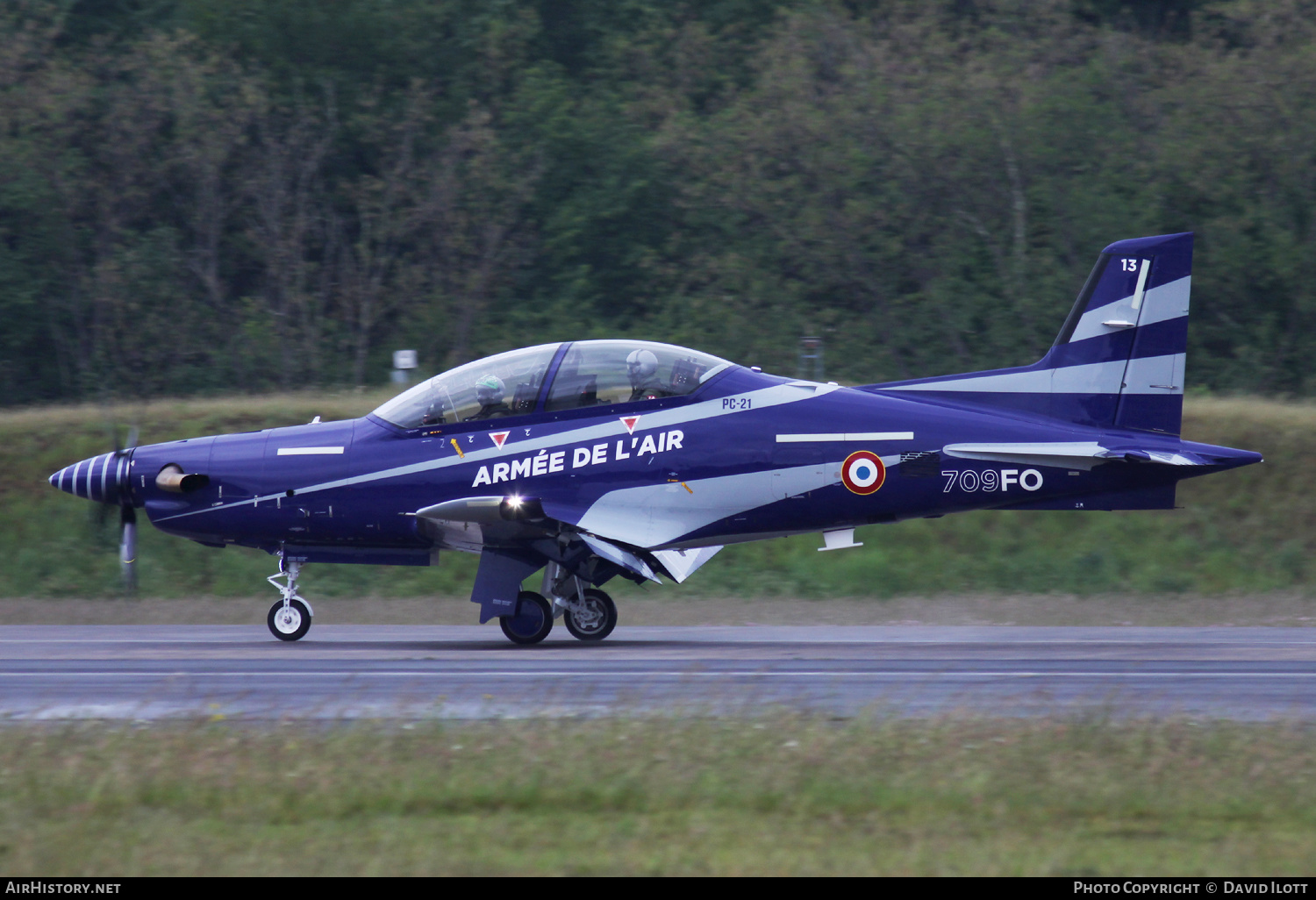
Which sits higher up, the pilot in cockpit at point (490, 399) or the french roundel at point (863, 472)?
the pilot in cockpit at point (490, 399)

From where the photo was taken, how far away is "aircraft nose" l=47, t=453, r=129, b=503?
12.8 metres

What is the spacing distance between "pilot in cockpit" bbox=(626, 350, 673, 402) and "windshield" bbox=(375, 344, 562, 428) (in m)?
0.75

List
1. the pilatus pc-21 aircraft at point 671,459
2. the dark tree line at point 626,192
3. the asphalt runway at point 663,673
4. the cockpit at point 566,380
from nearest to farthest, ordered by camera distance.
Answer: the asphalt runway at point 663,673 < the pilatus pc-21 aircraft at point 671,459 < the cockpit at point 566,380 < the dark tree line at point 626,192

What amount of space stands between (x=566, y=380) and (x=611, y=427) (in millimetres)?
619

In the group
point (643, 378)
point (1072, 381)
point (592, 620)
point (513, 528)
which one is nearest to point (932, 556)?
point (1072, 381)

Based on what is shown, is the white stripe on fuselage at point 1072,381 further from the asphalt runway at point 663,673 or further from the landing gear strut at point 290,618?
the landing gear strut at point 290,618

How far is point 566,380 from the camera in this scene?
12.3 meters

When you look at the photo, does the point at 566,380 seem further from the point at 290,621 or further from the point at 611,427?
the point at 290,621

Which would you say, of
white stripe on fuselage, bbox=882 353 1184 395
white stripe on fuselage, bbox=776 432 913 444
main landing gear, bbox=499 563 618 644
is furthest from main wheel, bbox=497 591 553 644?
white stripe on fuselage, bbox=882 353 1184 395

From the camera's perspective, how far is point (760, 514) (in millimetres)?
12438

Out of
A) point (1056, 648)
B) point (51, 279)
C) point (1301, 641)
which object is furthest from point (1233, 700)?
point (51, 279)

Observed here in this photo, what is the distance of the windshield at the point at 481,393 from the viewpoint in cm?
1238

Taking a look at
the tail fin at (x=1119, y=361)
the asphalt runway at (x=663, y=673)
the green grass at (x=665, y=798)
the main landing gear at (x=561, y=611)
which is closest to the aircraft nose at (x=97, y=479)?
the asphalt runway at (x=663, y=673)

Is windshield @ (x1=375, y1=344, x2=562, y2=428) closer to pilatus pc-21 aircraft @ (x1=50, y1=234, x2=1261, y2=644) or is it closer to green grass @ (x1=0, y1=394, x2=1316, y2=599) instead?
pilatus pc-21 aircraft @ (x1=50, y1=234, x2=1261, y2=644)
